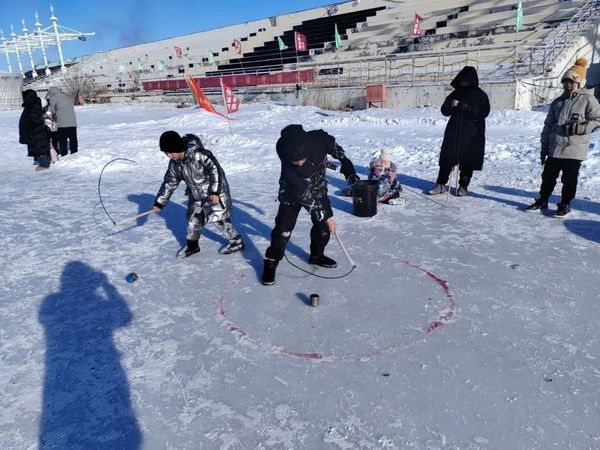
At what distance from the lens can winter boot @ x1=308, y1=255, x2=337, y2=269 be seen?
4.20 m

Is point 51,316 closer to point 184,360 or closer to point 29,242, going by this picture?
point 184,360

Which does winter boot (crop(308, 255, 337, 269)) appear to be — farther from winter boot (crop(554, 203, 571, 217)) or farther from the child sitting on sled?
winter boot (crop(554, 203, 571, 217))

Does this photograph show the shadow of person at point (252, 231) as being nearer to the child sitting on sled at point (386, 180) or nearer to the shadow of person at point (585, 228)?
the child sitting on sled at point (386, 180)

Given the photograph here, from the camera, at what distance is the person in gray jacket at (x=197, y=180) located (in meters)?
4.12

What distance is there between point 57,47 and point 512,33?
63348 mm

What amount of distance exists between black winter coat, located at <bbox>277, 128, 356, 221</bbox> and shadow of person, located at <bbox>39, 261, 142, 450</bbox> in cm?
170

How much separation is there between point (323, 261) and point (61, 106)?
27.6 feet

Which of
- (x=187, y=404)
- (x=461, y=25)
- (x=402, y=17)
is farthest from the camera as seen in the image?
(x=402, y=17)

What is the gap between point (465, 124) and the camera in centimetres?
580

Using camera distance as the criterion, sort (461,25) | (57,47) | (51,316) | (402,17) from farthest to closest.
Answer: (57,47) < (402,17) < (461,25) < (51,316)

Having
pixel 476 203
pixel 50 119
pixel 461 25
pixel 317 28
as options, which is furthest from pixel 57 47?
pixel 476 203

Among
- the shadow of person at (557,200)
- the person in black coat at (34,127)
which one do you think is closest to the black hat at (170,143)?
the shadow of person at (557,200)

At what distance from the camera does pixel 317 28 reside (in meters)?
34.1

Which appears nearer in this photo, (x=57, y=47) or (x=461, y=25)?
(x=461, y=25)
